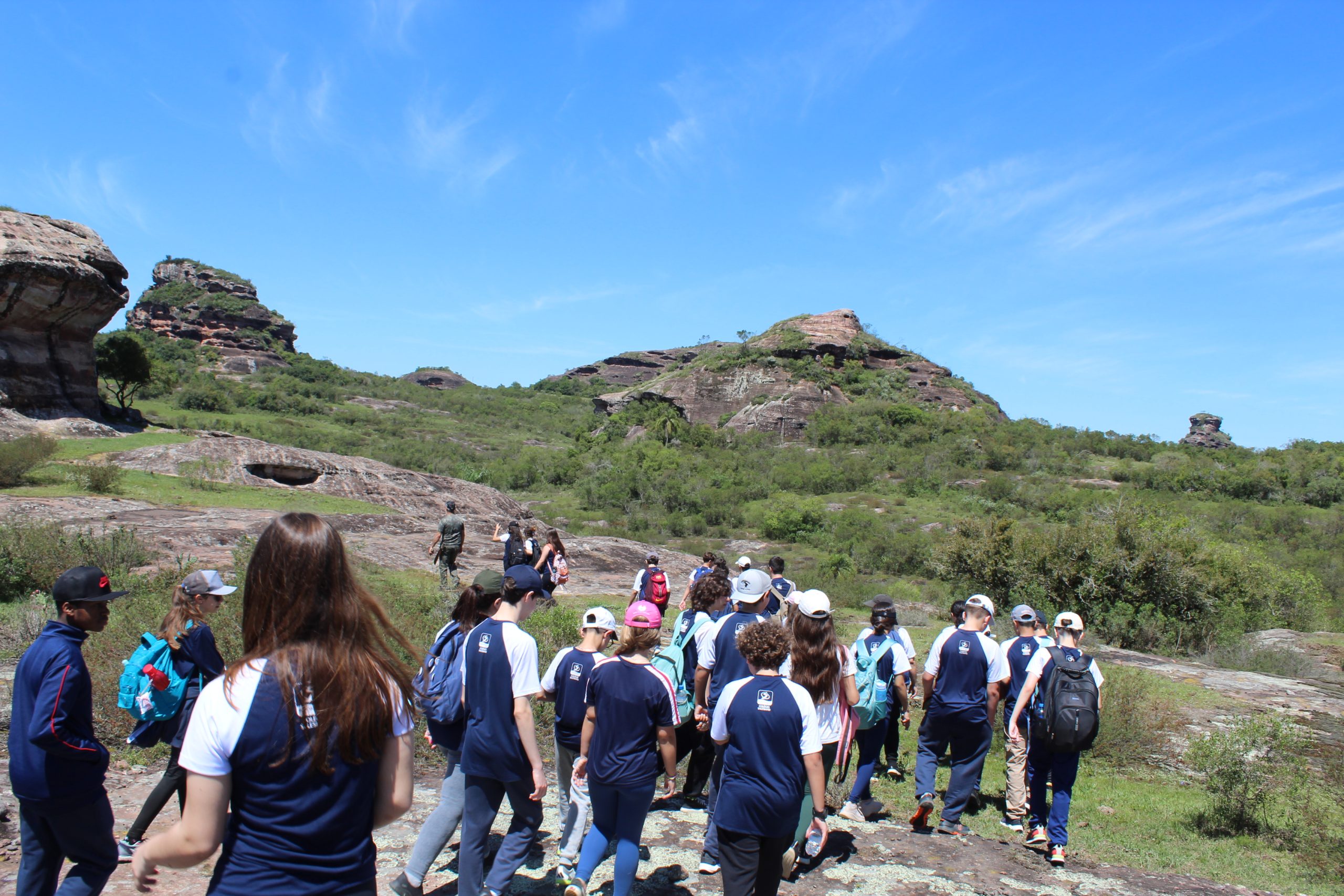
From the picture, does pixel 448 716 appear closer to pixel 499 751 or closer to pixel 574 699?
pixel 499 751

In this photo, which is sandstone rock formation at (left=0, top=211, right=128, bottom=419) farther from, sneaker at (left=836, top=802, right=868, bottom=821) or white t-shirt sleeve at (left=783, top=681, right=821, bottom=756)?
white t-shirt sleeve at (left=783, top=681, right=821, bottom=756)

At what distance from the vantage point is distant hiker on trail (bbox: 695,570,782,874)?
190 inches

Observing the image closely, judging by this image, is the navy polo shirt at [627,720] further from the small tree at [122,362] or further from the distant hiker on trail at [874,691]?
the small tree at [122,362]

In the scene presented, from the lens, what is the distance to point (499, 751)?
12.0ft

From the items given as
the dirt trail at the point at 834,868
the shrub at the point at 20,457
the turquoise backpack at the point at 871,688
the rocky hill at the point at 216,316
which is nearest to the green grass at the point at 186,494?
the shrub at the point at 20,457

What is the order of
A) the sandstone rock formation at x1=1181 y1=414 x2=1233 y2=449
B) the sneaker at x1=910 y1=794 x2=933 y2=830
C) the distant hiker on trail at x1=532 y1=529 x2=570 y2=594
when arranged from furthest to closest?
the sandstone rock formation at x1=1181 y1=414 x2=1233 y2=449, the distant hiker on trail at x1=532 y1=529 x2=570 y2=594, the sneaker at x1=910 y1=794 x2=933 y2=830

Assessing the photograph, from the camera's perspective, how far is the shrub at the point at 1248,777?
6289 mm

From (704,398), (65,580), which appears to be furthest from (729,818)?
Answer: (704,398)

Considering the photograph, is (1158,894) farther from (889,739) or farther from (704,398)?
(704,398)

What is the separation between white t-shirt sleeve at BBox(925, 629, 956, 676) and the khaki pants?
35.6 inches

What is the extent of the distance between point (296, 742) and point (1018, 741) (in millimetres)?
5583

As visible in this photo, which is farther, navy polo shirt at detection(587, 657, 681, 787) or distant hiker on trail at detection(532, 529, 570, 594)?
distant hiker on trail at detection(532, 529, 570, 594)

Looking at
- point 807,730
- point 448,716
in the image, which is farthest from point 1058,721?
point 448,716

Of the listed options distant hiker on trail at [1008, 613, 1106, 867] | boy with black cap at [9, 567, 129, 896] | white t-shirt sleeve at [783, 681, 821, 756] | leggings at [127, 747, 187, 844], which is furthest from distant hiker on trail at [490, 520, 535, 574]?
white t-shirt sleeve at [783, 681, 821, 756]
